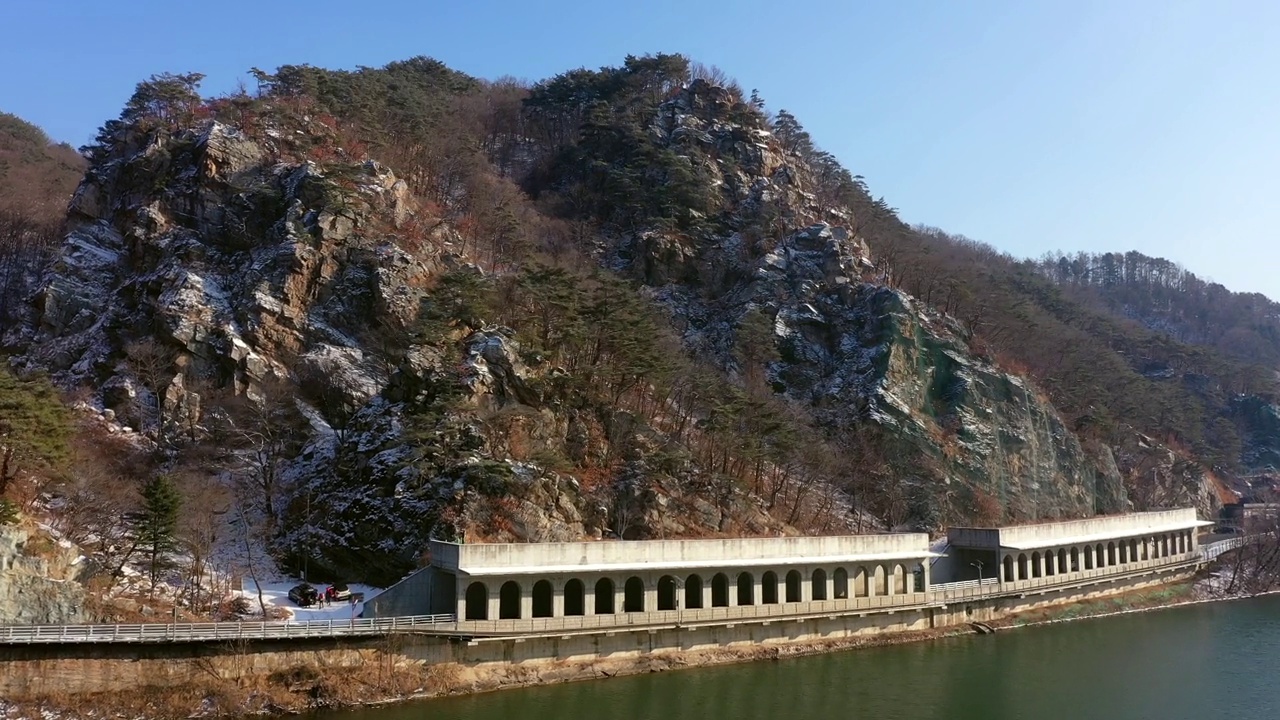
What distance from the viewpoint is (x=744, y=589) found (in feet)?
130

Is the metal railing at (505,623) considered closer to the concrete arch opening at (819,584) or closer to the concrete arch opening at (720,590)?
the concrete arch opening at (819,584)

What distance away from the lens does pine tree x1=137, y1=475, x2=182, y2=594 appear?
30.8 m

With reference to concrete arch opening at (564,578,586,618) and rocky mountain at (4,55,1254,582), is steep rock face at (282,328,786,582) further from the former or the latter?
concrete arch opening at (564,578,586,618)

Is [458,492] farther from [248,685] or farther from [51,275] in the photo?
[51,275]

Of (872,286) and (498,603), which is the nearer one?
(498,603)

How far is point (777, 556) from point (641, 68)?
65985 mm

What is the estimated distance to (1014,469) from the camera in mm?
61469

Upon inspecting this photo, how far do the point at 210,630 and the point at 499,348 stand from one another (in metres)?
20.1

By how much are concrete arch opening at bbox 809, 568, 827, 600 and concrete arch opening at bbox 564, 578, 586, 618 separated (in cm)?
1105

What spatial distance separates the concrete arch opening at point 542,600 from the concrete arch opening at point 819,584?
12409mm

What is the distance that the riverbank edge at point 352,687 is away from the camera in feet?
82.2

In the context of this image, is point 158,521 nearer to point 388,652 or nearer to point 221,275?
point 388,652

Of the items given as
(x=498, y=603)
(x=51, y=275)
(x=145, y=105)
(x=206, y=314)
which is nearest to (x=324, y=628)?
(x=498, y=603)

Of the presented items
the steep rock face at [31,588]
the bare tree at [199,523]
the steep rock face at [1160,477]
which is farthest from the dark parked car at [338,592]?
the steep rock face at [1160,477]
